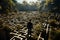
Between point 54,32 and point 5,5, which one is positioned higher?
point 54,32

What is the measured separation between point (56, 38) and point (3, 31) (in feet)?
13.1

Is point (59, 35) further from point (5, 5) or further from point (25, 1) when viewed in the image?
point (25, 1)

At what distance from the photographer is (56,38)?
861 centimetres

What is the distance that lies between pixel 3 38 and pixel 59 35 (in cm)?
419

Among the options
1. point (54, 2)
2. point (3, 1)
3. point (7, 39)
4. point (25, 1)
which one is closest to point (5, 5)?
point (3, 1)

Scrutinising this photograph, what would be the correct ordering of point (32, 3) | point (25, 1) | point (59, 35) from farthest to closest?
point (32, 3), point (25, 1), point (59, 35)

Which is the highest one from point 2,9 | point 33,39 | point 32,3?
point 33,39

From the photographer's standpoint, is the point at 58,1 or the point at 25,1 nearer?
the point at 58,1

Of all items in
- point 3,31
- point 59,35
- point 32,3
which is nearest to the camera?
point 59,35

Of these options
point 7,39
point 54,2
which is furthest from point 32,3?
point 7,39

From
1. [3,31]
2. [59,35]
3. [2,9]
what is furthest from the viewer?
[2,9]

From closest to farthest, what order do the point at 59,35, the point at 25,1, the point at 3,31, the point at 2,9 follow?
the point at 59,35, the point at 3,31, the point at 2,9, the point at 25,1

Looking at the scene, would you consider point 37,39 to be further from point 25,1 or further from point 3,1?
point 25,1

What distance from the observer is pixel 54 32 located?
8727mm
